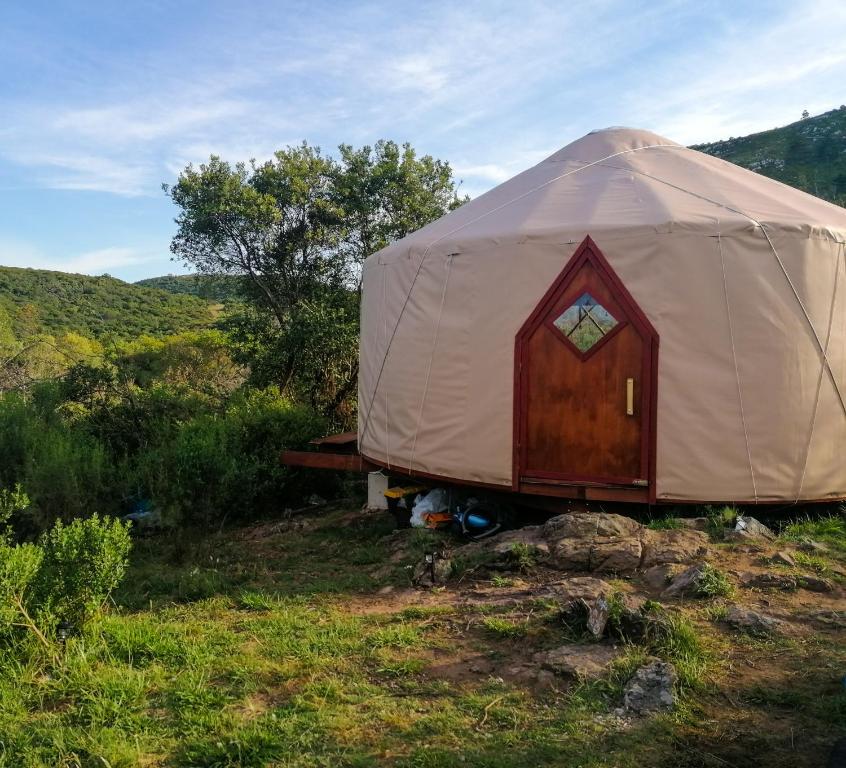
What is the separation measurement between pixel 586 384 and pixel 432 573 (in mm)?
1737

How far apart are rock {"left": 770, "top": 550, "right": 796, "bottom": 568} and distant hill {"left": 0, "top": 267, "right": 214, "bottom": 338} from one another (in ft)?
68.7

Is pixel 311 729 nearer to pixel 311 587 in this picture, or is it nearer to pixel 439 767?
pixel 439 767

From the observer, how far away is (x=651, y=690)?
8.33 ft

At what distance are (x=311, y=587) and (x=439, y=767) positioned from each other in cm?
212

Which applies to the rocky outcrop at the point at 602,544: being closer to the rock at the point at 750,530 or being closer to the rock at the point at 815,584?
the rock at the point at 750,530

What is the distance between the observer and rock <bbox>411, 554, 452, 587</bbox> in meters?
4.10

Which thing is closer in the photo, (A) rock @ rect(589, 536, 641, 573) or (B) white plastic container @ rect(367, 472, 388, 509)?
(A) rock @ rect(589, 536, 641, 573)

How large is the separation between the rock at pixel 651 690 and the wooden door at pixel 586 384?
2.39 metres

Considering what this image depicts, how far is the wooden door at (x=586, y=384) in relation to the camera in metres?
4.88

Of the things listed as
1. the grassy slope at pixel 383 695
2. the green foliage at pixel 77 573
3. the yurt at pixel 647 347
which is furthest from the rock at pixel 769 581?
the green foliage at pixel 77 573

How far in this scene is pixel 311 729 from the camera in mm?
2426

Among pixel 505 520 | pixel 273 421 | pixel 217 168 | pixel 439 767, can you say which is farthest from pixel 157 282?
pixel 439 767

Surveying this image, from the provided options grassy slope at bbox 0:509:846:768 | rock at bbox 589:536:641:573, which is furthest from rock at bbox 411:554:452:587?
rock at bbox 589:536:641:573

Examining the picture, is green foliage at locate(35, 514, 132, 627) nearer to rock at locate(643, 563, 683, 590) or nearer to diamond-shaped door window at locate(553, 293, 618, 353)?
rock at locate(643, 563, 683, 590)
